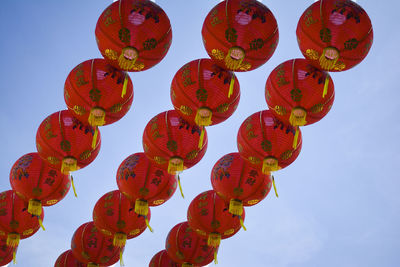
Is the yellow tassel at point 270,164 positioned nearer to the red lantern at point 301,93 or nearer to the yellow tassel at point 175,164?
the red lantern at point 301,93

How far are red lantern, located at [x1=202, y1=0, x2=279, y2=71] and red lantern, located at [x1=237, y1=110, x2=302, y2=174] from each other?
2.96 ft

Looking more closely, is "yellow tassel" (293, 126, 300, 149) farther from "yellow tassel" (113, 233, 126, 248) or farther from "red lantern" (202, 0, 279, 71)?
"yellow tassel" (113, 233, 126, 248)

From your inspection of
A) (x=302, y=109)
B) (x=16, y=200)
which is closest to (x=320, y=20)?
(x=302, y=109)

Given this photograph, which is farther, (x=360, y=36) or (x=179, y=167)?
(x=179, y=167)

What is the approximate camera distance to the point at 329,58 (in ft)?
19.2

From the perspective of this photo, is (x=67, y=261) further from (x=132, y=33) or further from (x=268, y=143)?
(x=132, y=33)

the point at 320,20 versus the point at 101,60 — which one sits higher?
the point at 320,20

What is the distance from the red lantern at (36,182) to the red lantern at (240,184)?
7.77 ft

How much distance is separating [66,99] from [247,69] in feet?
7.44

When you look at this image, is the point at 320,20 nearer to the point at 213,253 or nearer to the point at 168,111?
the point at 168,111

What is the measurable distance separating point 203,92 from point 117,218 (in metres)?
2.74

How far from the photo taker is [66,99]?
6.69m

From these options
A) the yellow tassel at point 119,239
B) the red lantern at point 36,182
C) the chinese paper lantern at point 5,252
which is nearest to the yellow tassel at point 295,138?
the yellow tassel at point 119,239

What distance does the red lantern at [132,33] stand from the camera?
6.05 metres
